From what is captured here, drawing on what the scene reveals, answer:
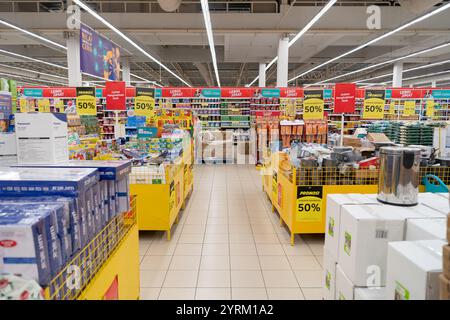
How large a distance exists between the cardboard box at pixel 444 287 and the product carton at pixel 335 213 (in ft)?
3.23

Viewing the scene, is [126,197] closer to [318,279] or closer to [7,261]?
[7,261]

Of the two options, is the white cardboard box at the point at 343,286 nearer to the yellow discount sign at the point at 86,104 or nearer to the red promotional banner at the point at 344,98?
the red promotional banner at the point at 344,98

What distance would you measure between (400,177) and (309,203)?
248cm

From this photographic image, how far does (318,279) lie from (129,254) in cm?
229

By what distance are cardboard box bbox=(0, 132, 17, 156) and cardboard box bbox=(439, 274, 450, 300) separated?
2686 mm

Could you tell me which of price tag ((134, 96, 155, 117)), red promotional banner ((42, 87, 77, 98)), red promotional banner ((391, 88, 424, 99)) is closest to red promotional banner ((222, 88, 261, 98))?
price tag ((134, 96, 155, 117))

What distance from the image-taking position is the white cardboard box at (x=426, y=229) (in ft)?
5.46

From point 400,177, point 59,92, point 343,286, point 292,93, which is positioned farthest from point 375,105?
point 59,92

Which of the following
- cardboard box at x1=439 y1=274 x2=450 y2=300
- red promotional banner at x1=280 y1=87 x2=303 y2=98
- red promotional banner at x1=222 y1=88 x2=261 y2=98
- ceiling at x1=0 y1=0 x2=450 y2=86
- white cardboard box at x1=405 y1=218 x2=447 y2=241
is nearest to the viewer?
cardboard box at x1=439 y1=274 x2=450 y2=300

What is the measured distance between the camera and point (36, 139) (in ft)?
7.77

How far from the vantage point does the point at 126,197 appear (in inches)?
91.9

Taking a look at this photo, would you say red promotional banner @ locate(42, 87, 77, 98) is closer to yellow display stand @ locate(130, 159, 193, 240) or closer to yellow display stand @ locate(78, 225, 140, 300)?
yellow display stand @ locate(130, 159, 193, 240)

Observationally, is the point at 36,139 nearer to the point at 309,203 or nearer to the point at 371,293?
the point at 371,293

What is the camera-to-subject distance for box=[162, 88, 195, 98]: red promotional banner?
47.0ft
